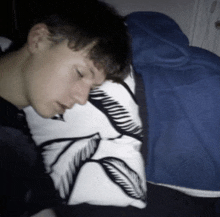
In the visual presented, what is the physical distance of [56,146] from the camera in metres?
0.68

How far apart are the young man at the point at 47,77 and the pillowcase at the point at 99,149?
0.17 feet

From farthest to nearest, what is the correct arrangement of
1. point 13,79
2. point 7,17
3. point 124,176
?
point 7,17 → point 13,79 → point 124,176

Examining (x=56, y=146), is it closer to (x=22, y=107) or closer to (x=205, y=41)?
(x=22, y=107)

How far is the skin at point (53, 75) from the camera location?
0.67 m

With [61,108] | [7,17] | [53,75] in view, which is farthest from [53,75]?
[7,17]

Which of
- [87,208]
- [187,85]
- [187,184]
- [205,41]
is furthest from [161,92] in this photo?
[205,41]

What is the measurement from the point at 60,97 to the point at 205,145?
1.99ft

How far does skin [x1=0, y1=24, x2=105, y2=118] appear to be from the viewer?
67 centimetres

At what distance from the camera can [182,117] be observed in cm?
70

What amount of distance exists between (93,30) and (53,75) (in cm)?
25

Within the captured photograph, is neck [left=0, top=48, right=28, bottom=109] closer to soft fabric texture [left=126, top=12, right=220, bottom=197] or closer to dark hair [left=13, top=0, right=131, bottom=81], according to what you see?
dark hair [left=13, top=0, right=131, bottom=81]

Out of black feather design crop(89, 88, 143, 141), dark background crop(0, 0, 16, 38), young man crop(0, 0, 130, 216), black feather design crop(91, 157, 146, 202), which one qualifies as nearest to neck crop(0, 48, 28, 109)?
young man crop(0, 0, 130, 216)

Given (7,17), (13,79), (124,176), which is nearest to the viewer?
(124,176)

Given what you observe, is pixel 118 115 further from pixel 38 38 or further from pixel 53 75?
pixel 38 38
